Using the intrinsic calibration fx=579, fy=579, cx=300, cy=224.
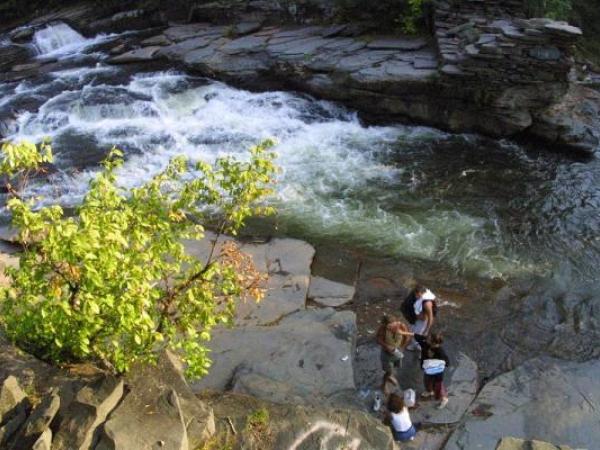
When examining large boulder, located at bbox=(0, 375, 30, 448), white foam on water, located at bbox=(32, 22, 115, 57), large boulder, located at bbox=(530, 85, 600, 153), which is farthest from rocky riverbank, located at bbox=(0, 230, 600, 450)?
white foam on water, located at bbox=(32, 22, 115, 57)

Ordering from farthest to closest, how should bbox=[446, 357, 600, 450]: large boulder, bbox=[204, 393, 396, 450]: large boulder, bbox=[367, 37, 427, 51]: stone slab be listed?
bbox=[367, 37, 427, 51]: stone slab
bbox=[446, 357, 600, 450]: large boulder
bbox=[204, 393, 396, 450]: large boulder

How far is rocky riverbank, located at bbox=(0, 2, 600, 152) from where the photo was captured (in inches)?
527

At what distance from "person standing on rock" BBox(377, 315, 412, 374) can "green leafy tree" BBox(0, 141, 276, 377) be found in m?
2.46

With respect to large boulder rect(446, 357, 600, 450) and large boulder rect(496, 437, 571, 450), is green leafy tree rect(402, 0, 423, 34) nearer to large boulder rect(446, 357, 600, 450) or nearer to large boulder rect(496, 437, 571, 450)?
large boulder rect(446, 357, 600, 450)

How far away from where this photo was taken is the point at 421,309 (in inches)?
298

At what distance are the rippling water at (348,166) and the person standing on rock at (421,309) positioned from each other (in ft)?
8.08

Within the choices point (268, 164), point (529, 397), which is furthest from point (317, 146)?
point (268, 164)

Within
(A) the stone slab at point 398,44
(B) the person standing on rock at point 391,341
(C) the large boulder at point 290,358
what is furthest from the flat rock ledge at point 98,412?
(A) the stone slab at point 398,44

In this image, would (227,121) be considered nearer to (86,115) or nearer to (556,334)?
(86,115)

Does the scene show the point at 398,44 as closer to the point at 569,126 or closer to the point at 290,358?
the point at 569,126

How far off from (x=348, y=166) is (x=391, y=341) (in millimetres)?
6491

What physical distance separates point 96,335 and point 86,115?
11.2 meters

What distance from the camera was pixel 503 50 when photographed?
13211mm

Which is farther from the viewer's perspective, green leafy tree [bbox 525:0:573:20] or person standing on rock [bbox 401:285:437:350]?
green leafy tree [bbox 525:0:573:20]
